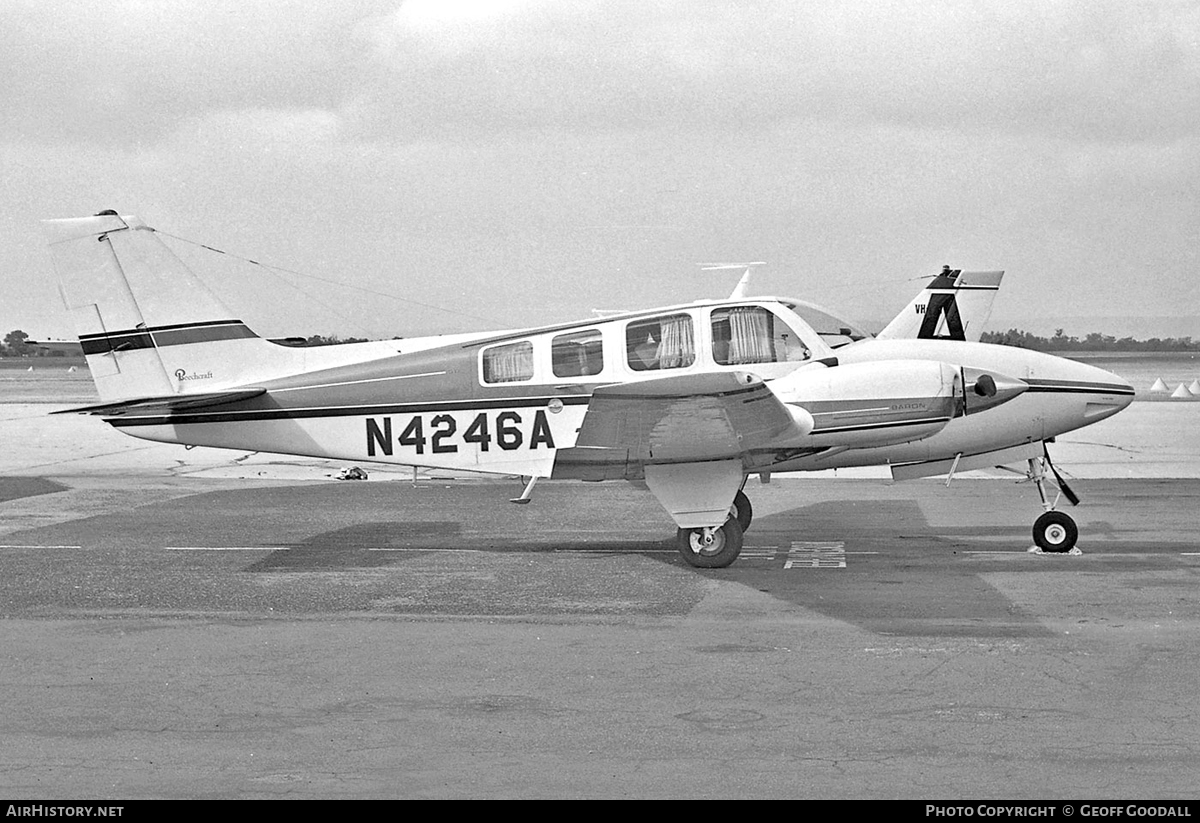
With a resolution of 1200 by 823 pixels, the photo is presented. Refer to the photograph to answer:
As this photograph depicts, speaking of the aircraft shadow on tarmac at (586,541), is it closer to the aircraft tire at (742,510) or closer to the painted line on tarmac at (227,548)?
the painted line on tarmac at (227,548)

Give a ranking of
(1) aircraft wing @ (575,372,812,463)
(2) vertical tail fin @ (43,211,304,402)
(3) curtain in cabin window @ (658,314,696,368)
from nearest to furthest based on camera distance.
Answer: (1) aircraft wing @ (575,372,812,463), (3) curtain in cabin window @ (658,314,696,368), (2) vertical tail fin @ (43,211,304,402)

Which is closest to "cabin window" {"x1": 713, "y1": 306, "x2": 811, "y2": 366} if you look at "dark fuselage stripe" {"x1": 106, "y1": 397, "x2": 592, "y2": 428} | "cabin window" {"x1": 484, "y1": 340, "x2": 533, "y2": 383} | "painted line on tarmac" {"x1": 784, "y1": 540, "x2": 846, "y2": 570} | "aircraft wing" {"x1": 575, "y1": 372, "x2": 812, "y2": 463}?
"aircraft wing" {"x1": 575, "y1": 372, "x2": 812, "y2": 463}

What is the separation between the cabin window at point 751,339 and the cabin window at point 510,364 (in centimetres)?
198

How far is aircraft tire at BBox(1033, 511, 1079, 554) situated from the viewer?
13227mm

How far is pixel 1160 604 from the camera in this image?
10602 millimetres

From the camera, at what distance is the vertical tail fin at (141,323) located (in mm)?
13641

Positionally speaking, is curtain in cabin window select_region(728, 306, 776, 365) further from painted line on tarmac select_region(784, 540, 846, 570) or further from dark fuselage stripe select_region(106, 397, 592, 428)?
painted line on tarmac select_region(784, 540, 846, 570)

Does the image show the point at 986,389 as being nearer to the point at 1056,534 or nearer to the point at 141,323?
the point at 1056,534

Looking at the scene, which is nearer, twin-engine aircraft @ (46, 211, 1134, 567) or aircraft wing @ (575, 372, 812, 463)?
aircraft wing @ (575, 372, 812, 463)

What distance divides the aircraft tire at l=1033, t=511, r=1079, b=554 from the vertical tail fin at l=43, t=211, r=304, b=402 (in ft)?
26.7

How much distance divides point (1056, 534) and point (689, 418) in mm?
4559

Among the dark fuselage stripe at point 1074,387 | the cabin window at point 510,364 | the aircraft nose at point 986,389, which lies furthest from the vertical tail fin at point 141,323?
the dark fuselage stripe at point 1074,387
